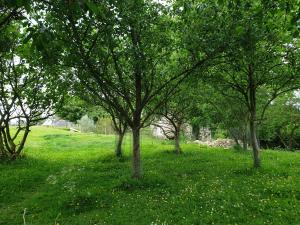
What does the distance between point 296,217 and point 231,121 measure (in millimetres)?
21500

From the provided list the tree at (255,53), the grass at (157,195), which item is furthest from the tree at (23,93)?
the tree at (255,53)

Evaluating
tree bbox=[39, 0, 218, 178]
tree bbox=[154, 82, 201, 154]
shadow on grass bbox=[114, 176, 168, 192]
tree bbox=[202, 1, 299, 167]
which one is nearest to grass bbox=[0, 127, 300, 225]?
shadow on grass bbox=[114, 176, 168, 192]

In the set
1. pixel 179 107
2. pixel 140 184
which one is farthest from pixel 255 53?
pixel 179 107

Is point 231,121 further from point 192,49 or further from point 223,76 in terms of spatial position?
point 192,49

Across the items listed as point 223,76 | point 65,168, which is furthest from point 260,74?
point 65,168

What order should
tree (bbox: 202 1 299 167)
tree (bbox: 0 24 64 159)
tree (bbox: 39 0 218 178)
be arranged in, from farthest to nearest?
tree (bbox: 0 24 64 159) < tree (bbox: 202 1 299 167) < tree (bbox: 39 0 218 178)

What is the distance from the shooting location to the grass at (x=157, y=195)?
36.6 feet

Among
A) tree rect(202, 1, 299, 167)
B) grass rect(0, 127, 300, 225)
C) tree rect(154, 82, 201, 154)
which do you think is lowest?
grass rect(0, 127, 300, 225)

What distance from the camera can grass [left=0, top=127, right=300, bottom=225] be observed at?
11141 millimetres

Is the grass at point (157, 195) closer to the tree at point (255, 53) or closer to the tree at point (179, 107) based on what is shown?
the tree at point (255, 53)

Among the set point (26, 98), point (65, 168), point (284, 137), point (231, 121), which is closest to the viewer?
point (65, 168)

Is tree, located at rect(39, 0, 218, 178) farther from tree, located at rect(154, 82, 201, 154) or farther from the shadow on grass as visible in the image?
tree, located at rect(154, 82, 201, 154)

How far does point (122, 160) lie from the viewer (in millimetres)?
24500

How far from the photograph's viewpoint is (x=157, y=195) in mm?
13805
